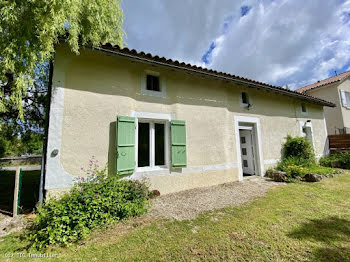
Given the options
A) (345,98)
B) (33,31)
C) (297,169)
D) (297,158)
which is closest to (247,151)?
(297,169)

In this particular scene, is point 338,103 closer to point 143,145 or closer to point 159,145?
point 159,145

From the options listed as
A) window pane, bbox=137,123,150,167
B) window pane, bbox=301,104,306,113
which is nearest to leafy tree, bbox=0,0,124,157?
window pane, bbox=137,123,150,167

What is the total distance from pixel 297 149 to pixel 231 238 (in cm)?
775

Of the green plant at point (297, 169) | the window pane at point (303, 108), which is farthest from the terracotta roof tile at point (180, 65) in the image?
the green plant at point (297, 169)

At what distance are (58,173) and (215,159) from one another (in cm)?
509

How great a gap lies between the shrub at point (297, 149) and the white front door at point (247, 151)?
206 cm

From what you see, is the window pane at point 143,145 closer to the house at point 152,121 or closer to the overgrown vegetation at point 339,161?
the house at point 152,121

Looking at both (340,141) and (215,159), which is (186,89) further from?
(340,141)

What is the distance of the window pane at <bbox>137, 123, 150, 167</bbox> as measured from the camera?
4.92 metres

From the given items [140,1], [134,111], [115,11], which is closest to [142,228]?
[134,111]

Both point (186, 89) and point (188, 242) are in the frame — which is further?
point (186, 89)

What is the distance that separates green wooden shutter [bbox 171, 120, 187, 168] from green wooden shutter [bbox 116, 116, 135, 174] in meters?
1.35

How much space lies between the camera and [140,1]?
19.0 feet

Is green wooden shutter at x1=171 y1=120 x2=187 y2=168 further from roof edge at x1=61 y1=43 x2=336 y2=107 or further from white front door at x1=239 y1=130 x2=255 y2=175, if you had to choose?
white front door at x1=239 y1=130 x2=255 y2=175
